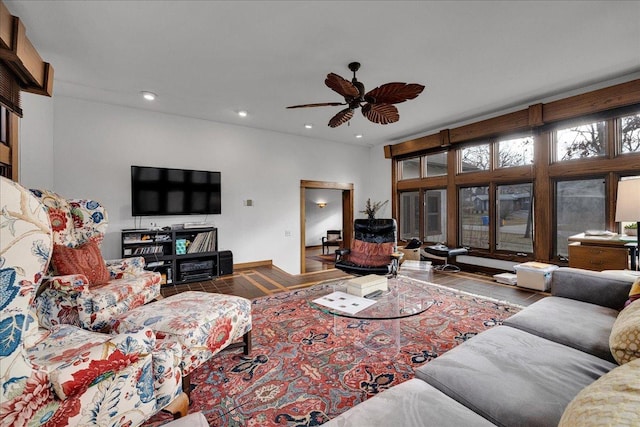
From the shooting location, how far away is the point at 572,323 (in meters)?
1.56

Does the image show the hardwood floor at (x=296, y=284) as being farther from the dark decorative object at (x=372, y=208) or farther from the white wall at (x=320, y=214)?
the white wall at (x=320, y=214)

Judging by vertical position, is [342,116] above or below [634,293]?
above

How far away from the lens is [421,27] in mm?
2377

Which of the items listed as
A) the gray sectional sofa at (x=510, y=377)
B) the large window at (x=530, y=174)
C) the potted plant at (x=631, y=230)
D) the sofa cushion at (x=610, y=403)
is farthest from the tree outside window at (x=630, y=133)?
the sofa cushion at (x=610, y=403)

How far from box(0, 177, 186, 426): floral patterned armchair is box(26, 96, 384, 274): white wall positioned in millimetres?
3242

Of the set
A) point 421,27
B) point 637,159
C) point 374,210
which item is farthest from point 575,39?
point 374,210

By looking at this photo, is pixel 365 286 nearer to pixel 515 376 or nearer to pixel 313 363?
pixel 313 363

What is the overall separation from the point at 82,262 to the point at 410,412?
108 inches

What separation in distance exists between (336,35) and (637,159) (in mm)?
3829

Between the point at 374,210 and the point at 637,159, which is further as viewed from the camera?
the point at 374,210

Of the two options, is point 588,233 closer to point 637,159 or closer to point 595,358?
point 637,159

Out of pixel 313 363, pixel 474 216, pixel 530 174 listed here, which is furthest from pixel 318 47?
pixel 474 216

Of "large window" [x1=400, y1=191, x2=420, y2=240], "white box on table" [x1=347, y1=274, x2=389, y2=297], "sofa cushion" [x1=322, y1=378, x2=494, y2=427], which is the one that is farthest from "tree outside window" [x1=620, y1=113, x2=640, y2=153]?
"sofa cushion" [x1=322, y1=378, x2=494, y2=427]

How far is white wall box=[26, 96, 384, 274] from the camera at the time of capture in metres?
3.79
